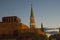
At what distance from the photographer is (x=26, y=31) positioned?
172ft

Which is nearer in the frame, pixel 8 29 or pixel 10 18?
pixel 8 29

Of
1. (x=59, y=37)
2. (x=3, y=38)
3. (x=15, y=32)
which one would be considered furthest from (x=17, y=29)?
(x=59, y=37)

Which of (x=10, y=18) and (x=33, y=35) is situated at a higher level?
(x=10, y=18)

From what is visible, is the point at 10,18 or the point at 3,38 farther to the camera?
the point at 10,18

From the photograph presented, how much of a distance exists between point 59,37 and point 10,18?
3571 cm

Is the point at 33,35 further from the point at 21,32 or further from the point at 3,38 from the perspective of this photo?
the point at 3,38

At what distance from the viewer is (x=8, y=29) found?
176 feet

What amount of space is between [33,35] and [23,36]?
3.86m

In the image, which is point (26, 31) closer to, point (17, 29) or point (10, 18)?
point (17, 29)

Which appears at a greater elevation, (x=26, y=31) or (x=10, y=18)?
(x=10, y=18)

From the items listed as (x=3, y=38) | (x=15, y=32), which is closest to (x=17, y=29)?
(x=15, y=32)

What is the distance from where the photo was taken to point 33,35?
53.1 m

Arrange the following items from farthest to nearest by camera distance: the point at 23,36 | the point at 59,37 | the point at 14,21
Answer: the point at 59,37 → the point at 14,21 → the point at 23,36

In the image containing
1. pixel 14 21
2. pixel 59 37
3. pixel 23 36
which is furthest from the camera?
pixel 59 37
